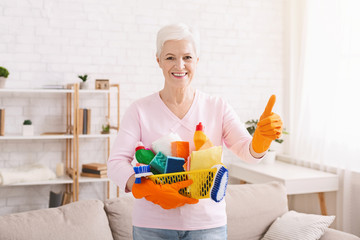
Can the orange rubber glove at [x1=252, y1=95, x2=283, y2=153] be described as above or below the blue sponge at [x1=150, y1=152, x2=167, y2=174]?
above

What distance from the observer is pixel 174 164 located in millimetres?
1229

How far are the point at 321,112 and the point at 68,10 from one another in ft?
7.92

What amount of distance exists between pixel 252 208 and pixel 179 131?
4.43 ft

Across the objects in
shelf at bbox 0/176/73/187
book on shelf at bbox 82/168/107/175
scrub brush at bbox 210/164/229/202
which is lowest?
shelf at bbox 0/176/73/187

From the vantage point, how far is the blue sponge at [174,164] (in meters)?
1.22

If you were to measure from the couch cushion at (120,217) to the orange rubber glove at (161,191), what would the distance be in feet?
3.60

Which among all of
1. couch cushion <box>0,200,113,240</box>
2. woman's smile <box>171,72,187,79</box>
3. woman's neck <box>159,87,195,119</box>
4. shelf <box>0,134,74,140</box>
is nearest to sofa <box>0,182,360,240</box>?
couch cushion <box>0,200,113,240</box>

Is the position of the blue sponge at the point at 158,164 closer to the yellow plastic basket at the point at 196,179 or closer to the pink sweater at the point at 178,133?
the yellow plastic basket at the point at 196,179

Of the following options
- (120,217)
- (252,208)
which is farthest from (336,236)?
(120,217)

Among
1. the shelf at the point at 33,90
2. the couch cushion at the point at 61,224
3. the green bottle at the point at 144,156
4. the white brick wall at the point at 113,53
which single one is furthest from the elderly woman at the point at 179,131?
the white brick wall at the point at 113,53

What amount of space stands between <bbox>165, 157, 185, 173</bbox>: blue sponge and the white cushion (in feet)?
4.88

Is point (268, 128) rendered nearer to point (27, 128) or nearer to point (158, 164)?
point (158, 164)

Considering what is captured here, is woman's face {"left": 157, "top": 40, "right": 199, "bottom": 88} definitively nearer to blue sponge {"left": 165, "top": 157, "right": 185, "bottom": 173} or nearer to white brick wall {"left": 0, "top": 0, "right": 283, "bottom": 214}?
blue sponge {"left": 165, "top": 157, "right": 185, "bottom": 173}

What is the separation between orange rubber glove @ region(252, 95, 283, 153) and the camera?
4.22ft
